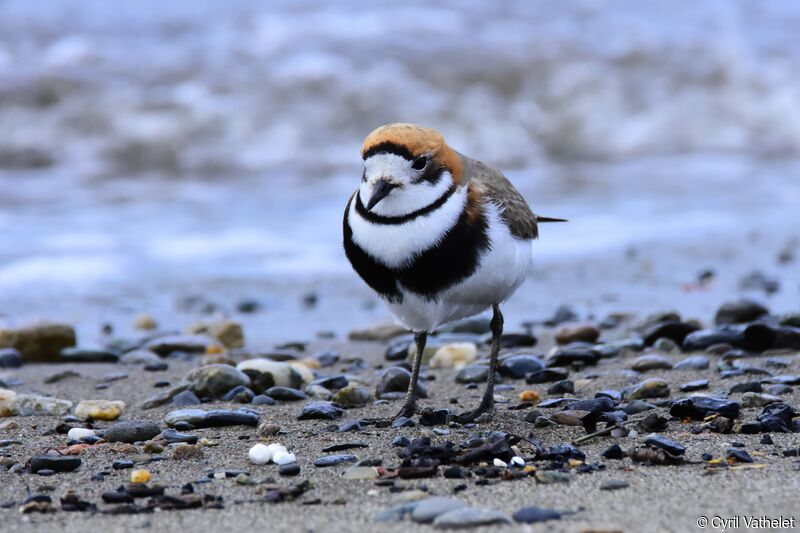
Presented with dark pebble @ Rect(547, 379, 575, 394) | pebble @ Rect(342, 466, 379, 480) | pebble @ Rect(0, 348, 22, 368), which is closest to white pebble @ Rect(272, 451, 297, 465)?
pebble @ Rect(342, 466, 379, 480)

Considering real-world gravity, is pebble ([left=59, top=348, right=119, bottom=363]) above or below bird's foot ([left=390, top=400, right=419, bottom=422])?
above

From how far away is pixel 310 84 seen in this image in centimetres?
1489

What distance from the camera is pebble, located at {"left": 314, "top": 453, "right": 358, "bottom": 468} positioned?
142 inches

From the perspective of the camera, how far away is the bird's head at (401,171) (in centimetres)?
384

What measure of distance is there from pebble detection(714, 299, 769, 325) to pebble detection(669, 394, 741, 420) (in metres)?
2.53

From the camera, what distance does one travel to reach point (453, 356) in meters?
5.76

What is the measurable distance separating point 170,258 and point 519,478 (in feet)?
20.8

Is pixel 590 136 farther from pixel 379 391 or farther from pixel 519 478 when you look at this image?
pixel 519 478

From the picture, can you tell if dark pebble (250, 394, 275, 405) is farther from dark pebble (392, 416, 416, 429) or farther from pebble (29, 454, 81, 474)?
pebble (29, 454, 81, 474)

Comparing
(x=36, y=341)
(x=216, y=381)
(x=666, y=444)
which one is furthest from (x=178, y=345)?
(x=666, y=444)

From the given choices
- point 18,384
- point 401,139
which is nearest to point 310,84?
point 18,384

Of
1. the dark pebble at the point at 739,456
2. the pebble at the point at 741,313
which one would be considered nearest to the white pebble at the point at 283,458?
the dark pebble at the point at 739,456

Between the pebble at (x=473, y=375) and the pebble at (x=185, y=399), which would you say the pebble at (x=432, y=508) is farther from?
the pebble at (x=473, y=375)

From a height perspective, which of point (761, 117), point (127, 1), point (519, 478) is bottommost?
point (519, 478)
